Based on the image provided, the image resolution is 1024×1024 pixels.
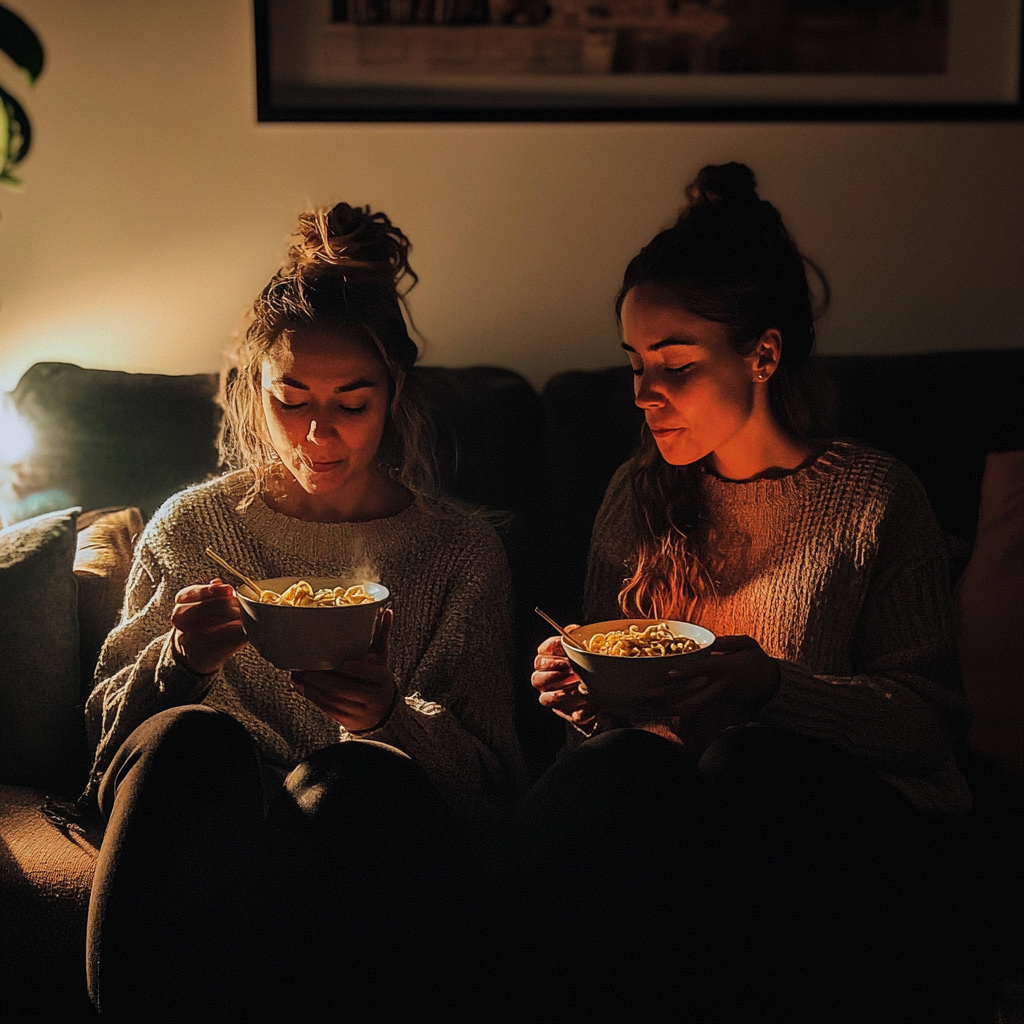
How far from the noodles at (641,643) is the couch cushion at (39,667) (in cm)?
70

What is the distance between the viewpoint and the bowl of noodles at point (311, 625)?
3.50ft

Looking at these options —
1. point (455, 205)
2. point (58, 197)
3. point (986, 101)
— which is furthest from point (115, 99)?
point (986, 101)

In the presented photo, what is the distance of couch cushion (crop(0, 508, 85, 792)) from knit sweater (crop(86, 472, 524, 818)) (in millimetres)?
97

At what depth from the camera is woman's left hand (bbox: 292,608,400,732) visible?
117 centimetres

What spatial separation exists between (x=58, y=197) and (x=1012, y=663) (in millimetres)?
1769

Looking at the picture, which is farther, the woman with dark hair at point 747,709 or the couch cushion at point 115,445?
the couch cushion at point 115,445

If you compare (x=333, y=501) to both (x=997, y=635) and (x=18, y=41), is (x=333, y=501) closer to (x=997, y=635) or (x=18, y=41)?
(x=18, y=41)

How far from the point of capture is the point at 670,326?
52.1 inches

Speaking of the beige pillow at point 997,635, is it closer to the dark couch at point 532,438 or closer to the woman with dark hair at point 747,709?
the dark couch at point 532,438

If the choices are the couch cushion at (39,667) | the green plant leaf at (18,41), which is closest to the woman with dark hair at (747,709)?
the couch cushion at (39,667)

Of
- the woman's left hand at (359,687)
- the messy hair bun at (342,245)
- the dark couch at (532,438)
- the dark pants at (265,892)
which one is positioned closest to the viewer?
the dark pants at (265,892)

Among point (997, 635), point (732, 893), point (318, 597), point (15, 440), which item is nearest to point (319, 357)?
point (318, 597)

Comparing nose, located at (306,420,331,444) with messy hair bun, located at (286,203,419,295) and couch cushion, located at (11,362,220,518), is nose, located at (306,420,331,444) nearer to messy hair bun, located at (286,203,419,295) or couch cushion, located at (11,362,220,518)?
messy hair bun, located at (286,203,419,295)

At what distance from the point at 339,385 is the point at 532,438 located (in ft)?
1.52
